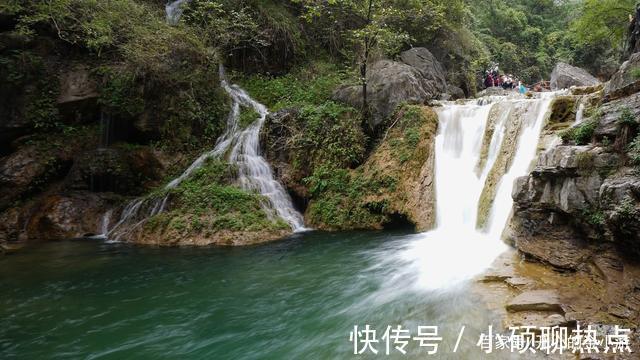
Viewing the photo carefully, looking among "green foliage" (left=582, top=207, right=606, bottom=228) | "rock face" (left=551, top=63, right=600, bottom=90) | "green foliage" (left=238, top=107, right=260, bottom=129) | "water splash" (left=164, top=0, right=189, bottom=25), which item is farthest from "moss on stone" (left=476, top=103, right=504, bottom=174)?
"water splash" (left=164, top=0, right=189, bottom=25)

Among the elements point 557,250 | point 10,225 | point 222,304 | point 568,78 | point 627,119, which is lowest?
point 222,304

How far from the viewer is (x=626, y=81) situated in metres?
6.03

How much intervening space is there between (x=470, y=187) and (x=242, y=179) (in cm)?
633

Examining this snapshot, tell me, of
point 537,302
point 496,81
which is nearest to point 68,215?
point 537,302

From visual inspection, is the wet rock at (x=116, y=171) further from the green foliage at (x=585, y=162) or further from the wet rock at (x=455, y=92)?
the wet rock at (x=455, y=92)

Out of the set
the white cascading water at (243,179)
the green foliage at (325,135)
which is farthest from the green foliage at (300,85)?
the white cascading water at (243,179)

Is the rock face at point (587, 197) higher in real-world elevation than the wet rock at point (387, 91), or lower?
lower

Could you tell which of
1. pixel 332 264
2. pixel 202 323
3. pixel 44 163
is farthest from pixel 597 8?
pixel 44 163

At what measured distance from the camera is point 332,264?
7543 millimetres

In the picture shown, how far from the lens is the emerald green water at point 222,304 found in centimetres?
463

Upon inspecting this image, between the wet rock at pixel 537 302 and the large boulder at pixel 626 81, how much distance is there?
349 cm

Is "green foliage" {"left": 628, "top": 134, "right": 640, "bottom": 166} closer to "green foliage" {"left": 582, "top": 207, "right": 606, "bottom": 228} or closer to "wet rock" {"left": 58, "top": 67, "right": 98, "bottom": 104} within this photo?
"green foliage" {"left": 582, "top": 207, "right": 606, "bottom": 228}

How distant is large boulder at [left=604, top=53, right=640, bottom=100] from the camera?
583 cm

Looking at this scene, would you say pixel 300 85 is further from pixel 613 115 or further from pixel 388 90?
pixel 613 115
